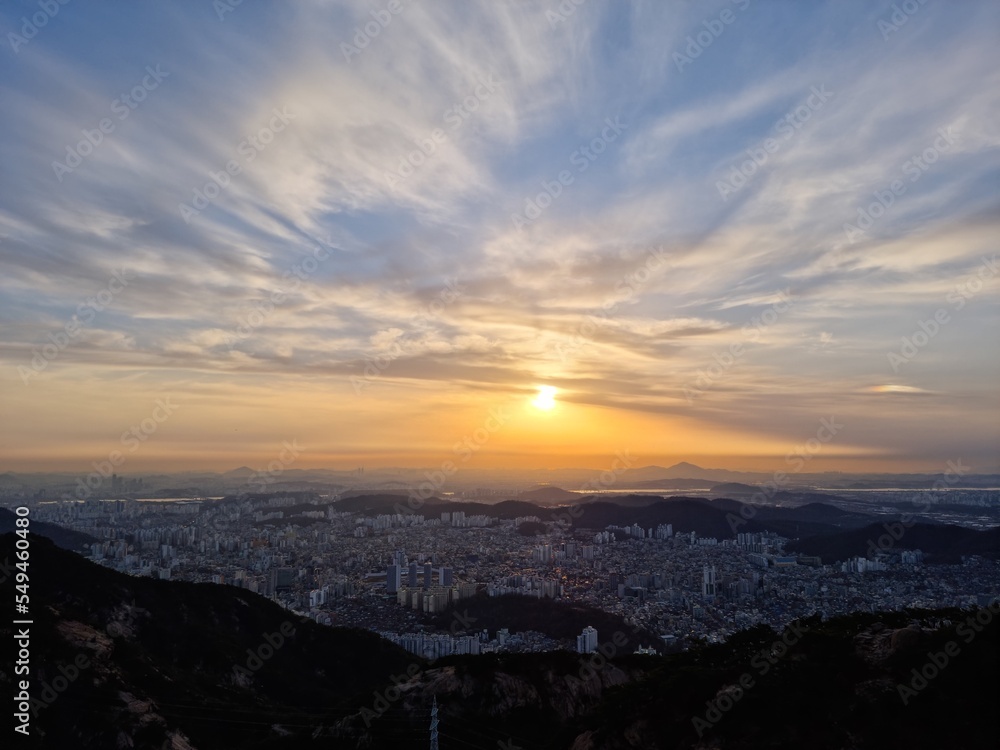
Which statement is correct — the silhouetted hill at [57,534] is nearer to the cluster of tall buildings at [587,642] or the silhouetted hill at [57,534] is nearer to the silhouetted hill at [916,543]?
the cluster of tall buildings at [587,642]

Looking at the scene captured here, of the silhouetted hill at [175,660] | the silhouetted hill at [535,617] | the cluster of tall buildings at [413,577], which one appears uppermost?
the silhouetted hill at [175,660]

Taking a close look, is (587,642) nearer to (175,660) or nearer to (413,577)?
(175,660)

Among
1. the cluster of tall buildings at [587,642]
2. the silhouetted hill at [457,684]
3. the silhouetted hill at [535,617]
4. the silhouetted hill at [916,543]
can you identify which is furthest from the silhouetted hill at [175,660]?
the silhouetted hill at [916,543]

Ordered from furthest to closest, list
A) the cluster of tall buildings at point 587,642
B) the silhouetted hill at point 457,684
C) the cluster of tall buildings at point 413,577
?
the cluster of tall buildings at point 413,577 < the cluster of tall buildings at point 587,642 < the silhouetted hill at point 457,684

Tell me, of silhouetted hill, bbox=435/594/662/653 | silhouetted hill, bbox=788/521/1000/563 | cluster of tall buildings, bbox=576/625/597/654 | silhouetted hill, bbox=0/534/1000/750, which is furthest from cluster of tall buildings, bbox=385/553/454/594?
Result: silhouetted hill, bbox=788/521/1000/563

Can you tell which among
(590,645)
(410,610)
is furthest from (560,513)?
(590,645)

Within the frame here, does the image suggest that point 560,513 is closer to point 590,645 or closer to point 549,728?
point 590,645
